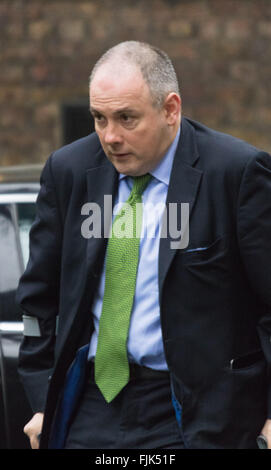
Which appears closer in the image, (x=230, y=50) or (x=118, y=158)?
(x=118, y=158)

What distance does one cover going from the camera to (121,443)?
265 cm

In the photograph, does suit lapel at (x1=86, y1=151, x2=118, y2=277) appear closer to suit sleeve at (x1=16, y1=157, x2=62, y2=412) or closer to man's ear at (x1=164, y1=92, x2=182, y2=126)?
suit sleeve at (x1=16, y1=157, x2=62, y2=412)

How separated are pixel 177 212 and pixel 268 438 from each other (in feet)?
2.32

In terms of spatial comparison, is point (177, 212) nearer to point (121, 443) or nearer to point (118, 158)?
point (118, 158)

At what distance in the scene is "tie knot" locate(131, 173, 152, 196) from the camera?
8.81 feet

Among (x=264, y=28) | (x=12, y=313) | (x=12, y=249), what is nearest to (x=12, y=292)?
(x=12, y=313)

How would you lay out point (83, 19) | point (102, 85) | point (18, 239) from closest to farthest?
point (102, 85) → point (18, 239) → point (83, 19)

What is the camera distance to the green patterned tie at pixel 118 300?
8.58 feet

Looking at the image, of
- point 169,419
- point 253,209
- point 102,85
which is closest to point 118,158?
point 102,85

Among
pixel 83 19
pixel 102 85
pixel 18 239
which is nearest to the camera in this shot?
pixel 102 85

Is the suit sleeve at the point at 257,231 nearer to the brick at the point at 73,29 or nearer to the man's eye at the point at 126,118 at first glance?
the man's eye at the point at 126,118

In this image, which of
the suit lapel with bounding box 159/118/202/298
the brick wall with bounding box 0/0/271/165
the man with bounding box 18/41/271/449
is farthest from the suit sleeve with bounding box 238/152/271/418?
the brick wall with bounding box 0/0/271/165

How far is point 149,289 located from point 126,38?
8196 mm

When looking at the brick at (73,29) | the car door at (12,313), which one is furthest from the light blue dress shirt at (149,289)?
the brick at (73,29)
